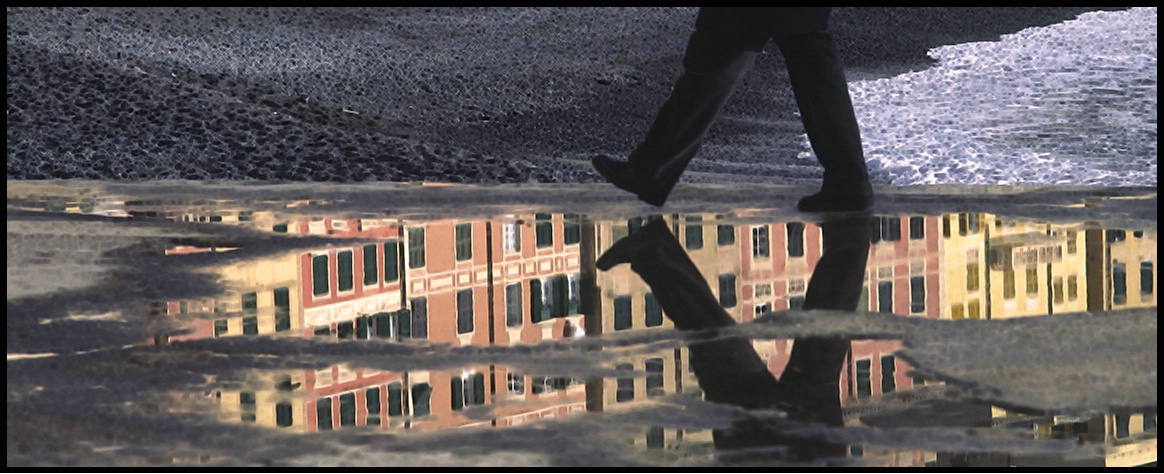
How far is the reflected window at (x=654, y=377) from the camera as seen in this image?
6.24m

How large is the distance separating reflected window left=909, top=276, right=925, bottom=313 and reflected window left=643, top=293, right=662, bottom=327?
3.25 feet

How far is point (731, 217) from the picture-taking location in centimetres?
1063

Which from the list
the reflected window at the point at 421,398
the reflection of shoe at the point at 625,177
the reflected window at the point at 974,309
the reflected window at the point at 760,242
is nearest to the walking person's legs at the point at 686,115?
the reflection of shoe at the point at 625,177

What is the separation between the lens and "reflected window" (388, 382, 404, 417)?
597cm

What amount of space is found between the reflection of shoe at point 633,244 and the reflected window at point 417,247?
860mm

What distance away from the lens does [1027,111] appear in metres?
20.2

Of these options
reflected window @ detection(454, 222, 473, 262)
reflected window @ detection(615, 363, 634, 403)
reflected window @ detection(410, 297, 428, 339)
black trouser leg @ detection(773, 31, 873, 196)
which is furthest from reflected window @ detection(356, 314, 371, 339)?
black trouser leg @ detection(773, 31, 873, 196)

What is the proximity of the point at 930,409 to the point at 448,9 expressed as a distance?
Answer: 2176 centimetres

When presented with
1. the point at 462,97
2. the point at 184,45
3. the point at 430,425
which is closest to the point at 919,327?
the point at 430,425

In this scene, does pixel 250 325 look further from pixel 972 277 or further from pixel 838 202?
pixel 838 202

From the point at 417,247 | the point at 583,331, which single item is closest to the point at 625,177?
the point at 417,247

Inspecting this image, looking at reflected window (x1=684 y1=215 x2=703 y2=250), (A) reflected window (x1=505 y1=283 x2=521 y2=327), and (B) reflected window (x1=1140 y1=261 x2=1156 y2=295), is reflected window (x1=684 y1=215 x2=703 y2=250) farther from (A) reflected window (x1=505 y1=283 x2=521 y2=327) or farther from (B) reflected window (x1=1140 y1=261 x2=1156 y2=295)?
(B) reflected window (x1=1140 y1=261 x2=1156 y2=295)

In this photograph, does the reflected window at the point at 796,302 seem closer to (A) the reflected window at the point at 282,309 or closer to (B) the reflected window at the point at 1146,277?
(B) the reflected window at the point at 1146,277
